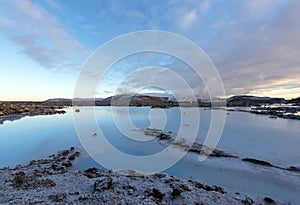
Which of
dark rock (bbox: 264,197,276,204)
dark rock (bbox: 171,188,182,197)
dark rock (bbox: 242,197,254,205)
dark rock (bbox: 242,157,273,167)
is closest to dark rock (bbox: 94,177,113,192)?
dark rock (bbox: 171,188,182,197)

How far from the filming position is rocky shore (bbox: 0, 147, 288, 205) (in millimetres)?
5466

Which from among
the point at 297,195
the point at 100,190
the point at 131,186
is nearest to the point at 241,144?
the point at 297,195

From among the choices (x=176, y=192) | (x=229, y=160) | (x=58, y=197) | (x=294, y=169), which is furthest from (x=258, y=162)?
(x=58, y=197)

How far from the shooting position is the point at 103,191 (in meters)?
5.91

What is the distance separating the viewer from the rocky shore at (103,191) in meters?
5.47

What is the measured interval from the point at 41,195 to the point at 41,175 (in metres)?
1.89

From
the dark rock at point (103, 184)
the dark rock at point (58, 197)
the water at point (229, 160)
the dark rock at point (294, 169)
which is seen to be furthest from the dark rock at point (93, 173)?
the dark rock at point (294, 169)

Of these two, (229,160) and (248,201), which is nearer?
(248,201)

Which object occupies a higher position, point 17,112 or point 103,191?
point 17,112

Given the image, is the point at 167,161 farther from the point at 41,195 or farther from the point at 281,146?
the point at 281,146

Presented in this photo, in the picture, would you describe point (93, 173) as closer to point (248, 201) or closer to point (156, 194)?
point (156, 194)

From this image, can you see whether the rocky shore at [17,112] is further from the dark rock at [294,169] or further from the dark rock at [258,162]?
the dark rock at [294,169]

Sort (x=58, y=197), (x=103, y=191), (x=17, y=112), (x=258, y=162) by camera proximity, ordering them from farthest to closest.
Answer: (x=17, y=112) < (x=258, y=162) < (x=103, y=191) < (x=58, y=197)

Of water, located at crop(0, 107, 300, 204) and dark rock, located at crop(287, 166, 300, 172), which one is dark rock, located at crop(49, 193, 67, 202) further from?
dark rock, located at crop(287, 166, 300, 172)
